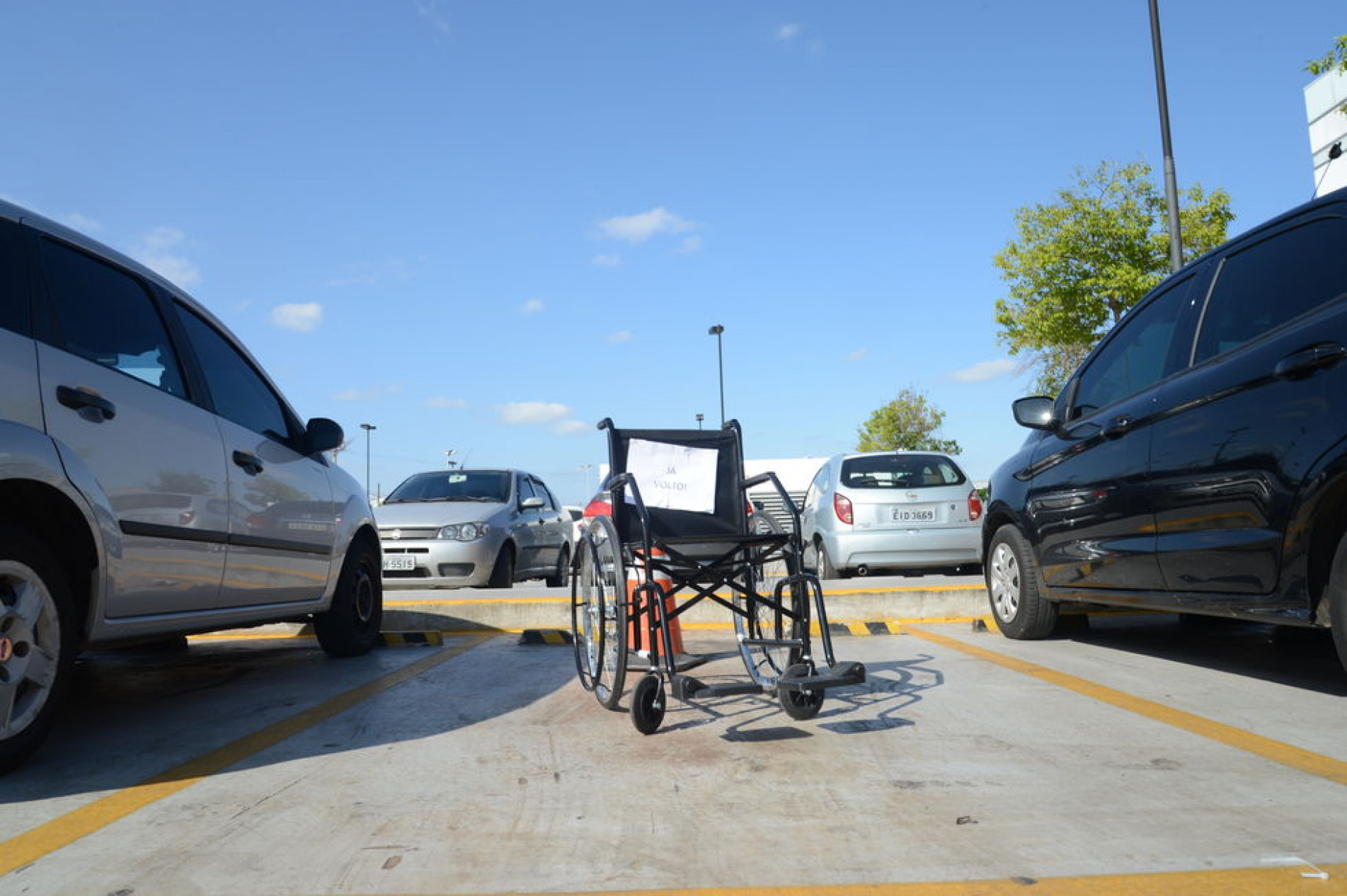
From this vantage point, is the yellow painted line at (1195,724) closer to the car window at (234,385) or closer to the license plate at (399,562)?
the car window at (234,385)

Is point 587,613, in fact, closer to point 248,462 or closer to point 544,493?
point 248,462

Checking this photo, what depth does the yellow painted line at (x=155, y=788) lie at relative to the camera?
2605 millimetres

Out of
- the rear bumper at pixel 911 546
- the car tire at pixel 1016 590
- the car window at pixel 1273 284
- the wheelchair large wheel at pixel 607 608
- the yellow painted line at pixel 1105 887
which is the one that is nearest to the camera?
the yellow painted line at pixel 1105 887

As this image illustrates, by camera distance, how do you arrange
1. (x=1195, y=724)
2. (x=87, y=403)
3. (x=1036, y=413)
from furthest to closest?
1. (x=1036, y=413)
2. (x=1195, y=724)
3. (x=87, y=403)

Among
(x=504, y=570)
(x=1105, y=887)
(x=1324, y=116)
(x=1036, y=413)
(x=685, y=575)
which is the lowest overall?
(x=1105, y=887)

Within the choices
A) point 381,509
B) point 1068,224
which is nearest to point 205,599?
point 381,509

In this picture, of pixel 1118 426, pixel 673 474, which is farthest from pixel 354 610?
pixel 1118 426

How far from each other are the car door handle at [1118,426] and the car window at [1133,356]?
0.62 ft

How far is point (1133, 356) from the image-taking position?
17.6 feet

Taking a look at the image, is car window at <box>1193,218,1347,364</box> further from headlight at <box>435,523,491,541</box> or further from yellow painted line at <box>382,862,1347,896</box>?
headlight at <box>435,523,491,541</box>

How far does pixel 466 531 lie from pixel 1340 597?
7.74m

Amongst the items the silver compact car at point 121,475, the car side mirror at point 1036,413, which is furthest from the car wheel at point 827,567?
the silver compact car at point 121,475

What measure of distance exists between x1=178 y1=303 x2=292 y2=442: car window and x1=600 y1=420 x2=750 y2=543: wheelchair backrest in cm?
191

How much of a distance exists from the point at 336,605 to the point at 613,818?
152 inches
